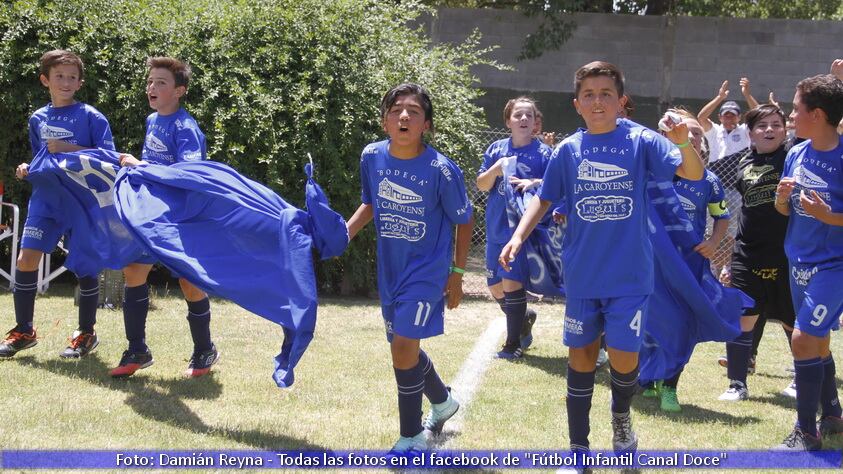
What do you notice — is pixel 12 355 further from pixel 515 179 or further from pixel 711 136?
pixel 711 136

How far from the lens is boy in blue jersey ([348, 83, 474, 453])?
4.70m

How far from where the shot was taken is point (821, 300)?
Result: 492 cm

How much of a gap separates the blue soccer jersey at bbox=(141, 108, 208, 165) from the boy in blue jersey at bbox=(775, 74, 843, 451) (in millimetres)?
3648

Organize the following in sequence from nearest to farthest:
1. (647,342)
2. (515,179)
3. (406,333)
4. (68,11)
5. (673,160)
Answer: (673,160), (406,333), (647,342), (515,179), (68,11)

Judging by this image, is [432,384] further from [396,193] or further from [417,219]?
[396,193]

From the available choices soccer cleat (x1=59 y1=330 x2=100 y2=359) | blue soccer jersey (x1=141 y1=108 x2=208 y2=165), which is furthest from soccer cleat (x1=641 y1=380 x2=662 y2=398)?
soccer cleat (x1=59 y1=330 x2=100 y2=359)

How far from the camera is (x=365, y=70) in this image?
10.7 meters

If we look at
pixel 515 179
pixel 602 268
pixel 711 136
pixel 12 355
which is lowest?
pixel 12 355

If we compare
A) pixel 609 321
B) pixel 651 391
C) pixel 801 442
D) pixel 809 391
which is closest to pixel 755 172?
pixel 651 391

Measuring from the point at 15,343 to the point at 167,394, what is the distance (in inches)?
62.5

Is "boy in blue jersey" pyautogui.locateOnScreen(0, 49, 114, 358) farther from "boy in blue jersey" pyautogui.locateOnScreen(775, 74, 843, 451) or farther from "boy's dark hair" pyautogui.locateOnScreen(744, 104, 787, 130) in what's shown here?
"boy in blue jersey" pyautogui.locateOnScreen(775, 74, 843, 451)

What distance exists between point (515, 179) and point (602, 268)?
2872 mm

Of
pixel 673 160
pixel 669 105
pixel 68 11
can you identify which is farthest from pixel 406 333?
pixel 669 105

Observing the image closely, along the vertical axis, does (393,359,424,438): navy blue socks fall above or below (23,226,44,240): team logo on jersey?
below
